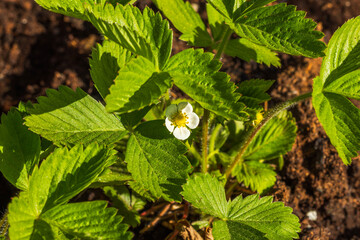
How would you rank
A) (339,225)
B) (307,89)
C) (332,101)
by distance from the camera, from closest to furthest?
1. (332,101)
2. (339,225)
3. (307,89)

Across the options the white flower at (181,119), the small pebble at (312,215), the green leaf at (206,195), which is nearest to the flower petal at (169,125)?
the white flower at (181,119)

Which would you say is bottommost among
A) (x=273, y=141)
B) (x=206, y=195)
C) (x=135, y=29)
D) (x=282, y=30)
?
(x=206, y=195)

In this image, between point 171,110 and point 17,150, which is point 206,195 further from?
point 17,150

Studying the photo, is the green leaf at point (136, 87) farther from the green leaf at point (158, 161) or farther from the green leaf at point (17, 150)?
the green leaf at point (17, 150)

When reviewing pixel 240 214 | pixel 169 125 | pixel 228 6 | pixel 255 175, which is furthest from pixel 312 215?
pixel 228 6

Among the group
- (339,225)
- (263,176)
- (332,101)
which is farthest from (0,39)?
(339,225)

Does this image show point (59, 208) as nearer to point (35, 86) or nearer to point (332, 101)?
point (332, 101)
